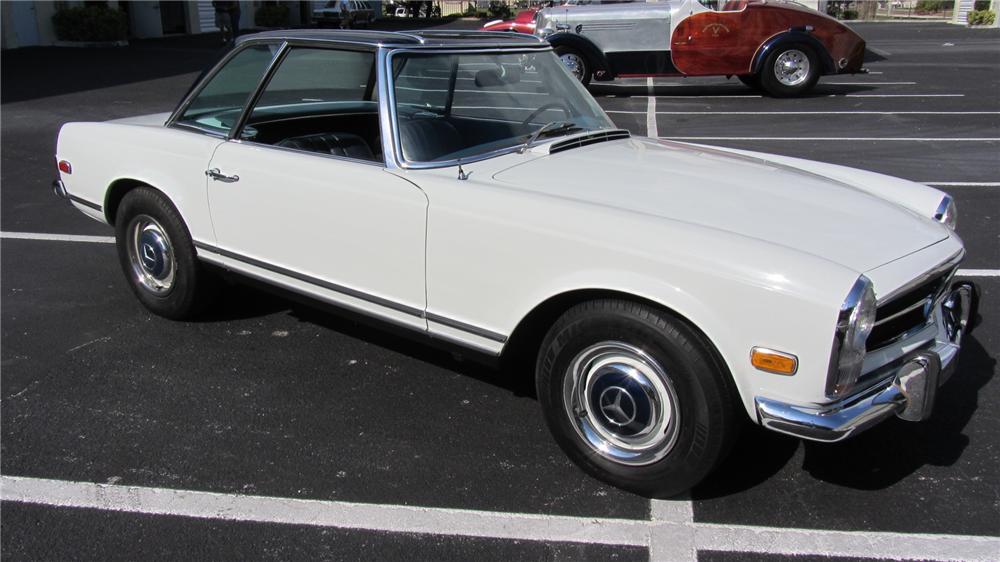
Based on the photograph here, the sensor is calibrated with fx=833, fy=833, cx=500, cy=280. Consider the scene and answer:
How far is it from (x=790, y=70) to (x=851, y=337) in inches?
458

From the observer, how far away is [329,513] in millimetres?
2904

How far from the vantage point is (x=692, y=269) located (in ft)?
8.59

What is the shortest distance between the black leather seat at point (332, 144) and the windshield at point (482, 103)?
0.36m

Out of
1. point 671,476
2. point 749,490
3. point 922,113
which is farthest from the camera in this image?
point 922,113

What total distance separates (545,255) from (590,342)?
1.11ft

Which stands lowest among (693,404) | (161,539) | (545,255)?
(161,539)

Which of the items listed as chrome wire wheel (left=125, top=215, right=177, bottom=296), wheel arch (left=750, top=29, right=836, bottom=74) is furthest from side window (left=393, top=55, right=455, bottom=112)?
wheel arch (left=750, top=29, right=836, bottom=74)

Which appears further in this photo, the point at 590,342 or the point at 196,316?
the point at 196,316

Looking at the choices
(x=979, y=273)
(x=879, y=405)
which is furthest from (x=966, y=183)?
(x=879, y=405)

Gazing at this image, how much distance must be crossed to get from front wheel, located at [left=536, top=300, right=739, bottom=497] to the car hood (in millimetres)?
374

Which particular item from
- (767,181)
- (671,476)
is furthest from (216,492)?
(767,181)

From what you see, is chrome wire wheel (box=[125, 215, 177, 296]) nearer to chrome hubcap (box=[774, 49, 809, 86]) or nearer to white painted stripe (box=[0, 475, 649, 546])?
white painted stripe (box=[0, 475, 649, 546])

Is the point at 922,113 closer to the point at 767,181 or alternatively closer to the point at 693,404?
the point at 767,181

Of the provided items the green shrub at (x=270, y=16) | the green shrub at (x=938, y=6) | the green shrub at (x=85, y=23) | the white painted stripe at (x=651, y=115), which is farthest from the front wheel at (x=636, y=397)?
the green shrub at (x=938, y=6)
